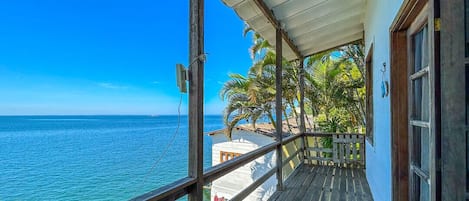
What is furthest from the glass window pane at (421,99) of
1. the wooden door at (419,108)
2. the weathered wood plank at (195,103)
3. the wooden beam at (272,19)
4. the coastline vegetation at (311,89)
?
the coastline vegetation at (311,89)

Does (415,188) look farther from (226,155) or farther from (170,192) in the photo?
(226,155)

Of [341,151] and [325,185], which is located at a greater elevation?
[341,151]

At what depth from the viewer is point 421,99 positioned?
1.62m

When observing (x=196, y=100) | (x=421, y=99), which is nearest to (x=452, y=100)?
(x=421, y=99)

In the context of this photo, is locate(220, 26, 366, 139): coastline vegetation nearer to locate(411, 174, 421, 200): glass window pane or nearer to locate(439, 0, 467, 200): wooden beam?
locate(411, 174, 421, 200): glass window pane

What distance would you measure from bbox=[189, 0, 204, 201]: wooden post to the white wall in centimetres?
578

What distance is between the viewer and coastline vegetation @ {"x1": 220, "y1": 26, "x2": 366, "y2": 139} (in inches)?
316

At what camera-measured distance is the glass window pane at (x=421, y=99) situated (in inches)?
58.2

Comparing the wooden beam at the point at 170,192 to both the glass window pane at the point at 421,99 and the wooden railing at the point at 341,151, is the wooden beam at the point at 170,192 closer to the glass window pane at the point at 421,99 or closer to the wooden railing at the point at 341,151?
the glass window pane at the point at 421,99

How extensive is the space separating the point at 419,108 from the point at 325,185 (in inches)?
123

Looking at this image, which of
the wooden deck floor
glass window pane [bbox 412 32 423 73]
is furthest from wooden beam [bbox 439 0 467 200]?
the wooden deck floor

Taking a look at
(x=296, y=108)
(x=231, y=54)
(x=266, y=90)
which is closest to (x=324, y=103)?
(x=296, y=108)

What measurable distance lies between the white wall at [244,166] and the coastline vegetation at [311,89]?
0.60m

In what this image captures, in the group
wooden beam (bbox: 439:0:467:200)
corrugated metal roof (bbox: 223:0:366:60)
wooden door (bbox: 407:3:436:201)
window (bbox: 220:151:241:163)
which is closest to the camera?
wooden beam (bbox: 439:0:467:200)
